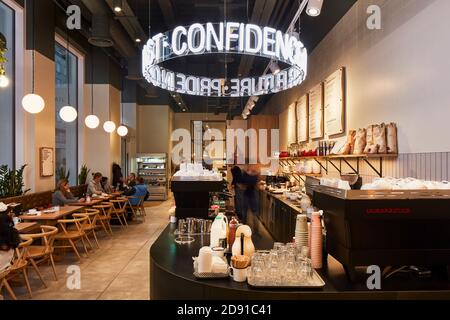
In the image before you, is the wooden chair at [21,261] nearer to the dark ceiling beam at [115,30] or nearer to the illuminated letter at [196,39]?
the illuminated letter at [196,39]

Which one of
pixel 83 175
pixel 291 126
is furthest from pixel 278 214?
pixel 83 175

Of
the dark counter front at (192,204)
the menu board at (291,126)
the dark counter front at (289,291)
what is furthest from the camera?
the menu board at (291,126)

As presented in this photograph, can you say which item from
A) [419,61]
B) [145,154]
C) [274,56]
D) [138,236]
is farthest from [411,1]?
[145,154]

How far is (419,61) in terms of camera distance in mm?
3928

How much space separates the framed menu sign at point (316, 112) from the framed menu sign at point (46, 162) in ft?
18.6

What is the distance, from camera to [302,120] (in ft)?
30.2

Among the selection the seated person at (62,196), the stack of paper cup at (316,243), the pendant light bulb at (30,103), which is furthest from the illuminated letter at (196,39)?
the seated person at (62,196)

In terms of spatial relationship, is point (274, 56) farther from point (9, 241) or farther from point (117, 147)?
point (117, 147)

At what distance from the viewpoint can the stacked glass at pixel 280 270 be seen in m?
2.09

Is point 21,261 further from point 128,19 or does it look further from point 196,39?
point 128,19

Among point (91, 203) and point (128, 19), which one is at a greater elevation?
point (128, 19)

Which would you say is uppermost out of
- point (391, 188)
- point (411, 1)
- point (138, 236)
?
point (411, 1)

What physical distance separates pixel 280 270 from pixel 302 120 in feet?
24.4

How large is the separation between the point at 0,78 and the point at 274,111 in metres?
10.2
